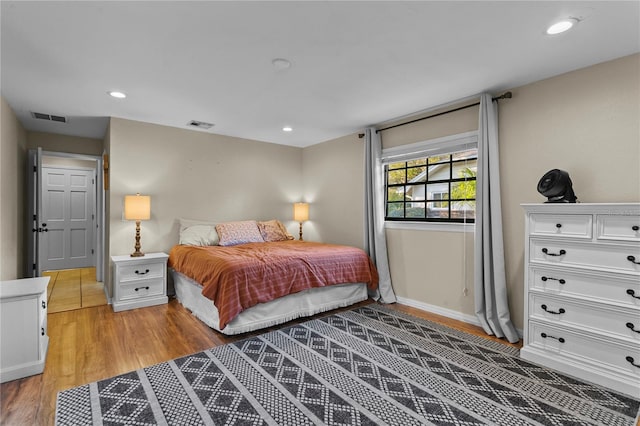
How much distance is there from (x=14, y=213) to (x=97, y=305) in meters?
1.49

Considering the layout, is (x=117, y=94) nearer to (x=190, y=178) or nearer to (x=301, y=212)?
(x=190, y=178)

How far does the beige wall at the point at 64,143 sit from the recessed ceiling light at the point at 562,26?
5800mm

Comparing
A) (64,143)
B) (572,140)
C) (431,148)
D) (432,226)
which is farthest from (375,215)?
(64,143)

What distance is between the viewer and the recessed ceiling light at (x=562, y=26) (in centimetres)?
187

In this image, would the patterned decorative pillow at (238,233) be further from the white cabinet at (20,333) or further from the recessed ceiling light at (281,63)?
the recessed ceiling light at (281,63)

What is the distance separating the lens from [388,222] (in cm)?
402

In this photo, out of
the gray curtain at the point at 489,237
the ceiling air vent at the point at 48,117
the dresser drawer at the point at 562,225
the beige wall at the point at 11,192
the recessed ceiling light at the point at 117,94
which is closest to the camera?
the dresser drawer at the point at 562,225

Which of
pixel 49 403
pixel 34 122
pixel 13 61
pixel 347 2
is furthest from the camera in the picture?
pixel 34 122

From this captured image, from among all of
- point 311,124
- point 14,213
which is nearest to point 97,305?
point 14,213

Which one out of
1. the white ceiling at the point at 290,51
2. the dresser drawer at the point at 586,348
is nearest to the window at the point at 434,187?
the white ceiling at the point at 290,51

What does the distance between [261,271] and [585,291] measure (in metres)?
2.53

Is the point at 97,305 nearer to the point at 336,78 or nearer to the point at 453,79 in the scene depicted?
the point at 336,78

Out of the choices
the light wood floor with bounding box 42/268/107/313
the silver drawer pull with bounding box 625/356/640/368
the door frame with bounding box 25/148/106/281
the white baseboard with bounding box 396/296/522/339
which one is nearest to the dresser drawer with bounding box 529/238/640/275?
the silver drawer pull with bounding box 625/356/640/368

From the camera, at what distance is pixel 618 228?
2.05 m
